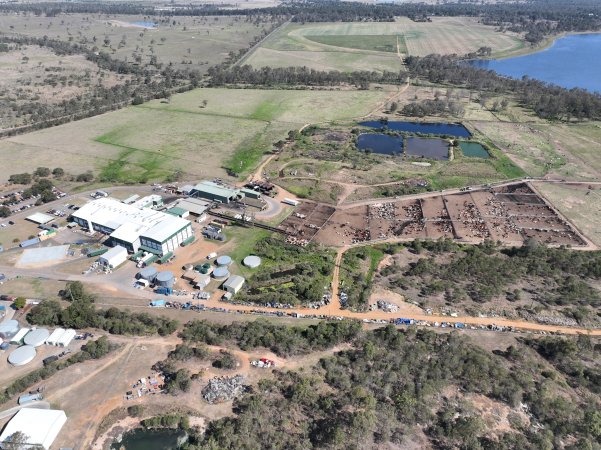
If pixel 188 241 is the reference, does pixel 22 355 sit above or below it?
below

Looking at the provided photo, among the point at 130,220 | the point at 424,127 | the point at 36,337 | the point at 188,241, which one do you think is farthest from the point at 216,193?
the point at 424,127

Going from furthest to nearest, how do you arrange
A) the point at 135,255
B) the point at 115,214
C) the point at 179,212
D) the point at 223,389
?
the point at 179,212, the point at 115,214, the point at 135,255, the point at 223,389

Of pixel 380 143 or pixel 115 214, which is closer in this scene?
pixel 115 214

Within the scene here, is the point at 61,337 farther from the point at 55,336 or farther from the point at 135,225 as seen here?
the point at 135,225

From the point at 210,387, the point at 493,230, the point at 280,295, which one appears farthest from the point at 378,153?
the point at 210,387

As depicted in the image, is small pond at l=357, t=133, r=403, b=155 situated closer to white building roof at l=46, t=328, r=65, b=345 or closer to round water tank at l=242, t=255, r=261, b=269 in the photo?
round water tank at l=242, t=255, r=261, b=269

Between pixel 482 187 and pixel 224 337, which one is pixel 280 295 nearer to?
pixel 224 337

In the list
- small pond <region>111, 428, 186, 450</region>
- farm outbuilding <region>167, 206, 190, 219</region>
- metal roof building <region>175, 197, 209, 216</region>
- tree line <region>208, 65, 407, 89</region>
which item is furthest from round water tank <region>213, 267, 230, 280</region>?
tree line <region>208, 65, 407, 89</region>

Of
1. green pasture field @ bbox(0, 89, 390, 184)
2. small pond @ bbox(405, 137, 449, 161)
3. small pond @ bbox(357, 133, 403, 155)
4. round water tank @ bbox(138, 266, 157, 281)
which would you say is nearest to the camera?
round water tank @ bbox(138, 266, 157, 281)
